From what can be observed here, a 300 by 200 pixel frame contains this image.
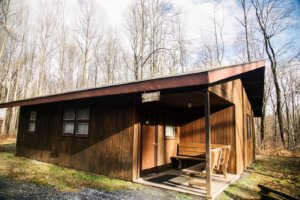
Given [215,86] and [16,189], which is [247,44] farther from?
[16,189]

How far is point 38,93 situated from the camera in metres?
22.7

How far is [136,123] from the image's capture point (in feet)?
20.8

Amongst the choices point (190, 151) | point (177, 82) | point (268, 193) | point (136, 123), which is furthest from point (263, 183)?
point (177, 82)

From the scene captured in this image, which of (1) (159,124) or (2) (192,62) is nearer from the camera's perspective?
(1) (159,124)

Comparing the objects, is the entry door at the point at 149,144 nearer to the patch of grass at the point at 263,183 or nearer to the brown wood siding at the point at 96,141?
the brown wood siding at the point at 96,141

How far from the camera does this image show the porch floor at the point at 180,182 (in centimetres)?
512

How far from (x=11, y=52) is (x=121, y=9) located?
484 inches

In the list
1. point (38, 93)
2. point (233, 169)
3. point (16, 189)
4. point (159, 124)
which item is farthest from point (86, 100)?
point (38, 93)

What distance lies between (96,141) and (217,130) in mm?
4304

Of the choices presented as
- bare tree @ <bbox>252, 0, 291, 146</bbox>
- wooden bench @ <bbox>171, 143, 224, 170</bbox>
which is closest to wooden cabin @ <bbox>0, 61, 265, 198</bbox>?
wooden bench @ <bbox>171, 143, 224, 170</bbox>

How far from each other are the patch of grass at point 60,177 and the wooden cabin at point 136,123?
0.37 metres

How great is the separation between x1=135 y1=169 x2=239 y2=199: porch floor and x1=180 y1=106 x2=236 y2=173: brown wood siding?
1.16 metres

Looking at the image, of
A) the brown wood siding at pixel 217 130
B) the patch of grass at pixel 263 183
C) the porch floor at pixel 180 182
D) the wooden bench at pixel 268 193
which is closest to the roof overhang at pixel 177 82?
the brown wood siding at pixel 217 130

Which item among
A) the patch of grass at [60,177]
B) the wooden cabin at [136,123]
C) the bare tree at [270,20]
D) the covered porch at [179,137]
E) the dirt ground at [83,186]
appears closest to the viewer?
the dirt ground at [83,186]
